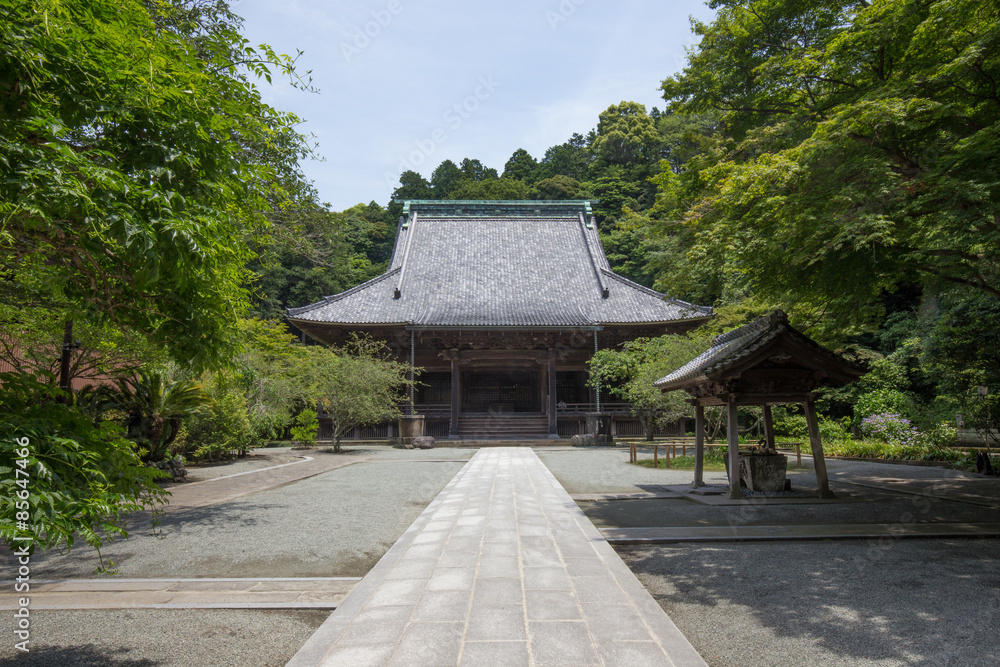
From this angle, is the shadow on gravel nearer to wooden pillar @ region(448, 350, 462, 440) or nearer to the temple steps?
wooden pillar @ region(448, 350, 462, 440)

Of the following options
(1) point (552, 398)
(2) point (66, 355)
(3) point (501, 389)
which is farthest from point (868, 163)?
(3) point (501, 389)

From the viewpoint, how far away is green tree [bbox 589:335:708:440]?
15320 millimetres

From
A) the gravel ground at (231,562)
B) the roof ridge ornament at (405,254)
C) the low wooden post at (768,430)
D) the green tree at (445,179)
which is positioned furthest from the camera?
the green tree at (445,179)

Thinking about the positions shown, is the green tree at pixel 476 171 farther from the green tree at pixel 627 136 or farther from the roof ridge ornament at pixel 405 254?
the roof ridge ornament at pixel 405 254

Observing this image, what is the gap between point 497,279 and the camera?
82.5 feet

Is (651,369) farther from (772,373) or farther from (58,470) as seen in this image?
(58,470)

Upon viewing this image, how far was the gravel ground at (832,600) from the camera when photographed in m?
2.94

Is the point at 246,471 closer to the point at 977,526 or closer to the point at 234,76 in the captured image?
the point at 234,76

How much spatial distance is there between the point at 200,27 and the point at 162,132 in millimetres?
7626

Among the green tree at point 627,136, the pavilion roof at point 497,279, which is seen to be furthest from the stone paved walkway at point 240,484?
the green tree at point 627,136

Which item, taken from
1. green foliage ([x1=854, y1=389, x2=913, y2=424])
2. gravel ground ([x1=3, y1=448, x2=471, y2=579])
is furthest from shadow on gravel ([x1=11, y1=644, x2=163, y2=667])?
green foliage ([x1=854, y1=389, x2=913, y2=424])

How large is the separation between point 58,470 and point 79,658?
5.45 feet

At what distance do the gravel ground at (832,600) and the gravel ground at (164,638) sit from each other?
8.16 ft

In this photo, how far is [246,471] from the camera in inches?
445
